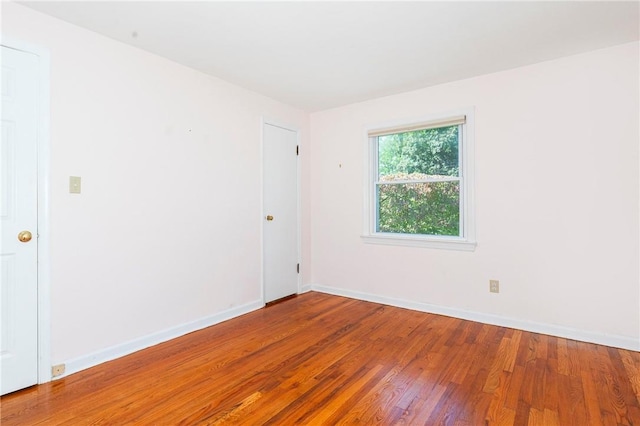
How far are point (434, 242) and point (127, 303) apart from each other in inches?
114

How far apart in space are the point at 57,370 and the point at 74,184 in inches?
49.1

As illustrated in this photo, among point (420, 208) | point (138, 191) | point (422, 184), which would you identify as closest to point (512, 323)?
point (420, 208)

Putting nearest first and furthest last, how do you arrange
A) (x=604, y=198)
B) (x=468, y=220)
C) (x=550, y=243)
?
(x=604, y=198)
(x=550, y=243)
(x=468, y=220)

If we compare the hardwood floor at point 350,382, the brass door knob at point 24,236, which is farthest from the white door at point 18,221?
the hardwood floor at point 350,382

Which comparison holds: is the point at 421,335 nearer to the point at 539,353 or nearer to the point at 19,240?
the point at 539,353

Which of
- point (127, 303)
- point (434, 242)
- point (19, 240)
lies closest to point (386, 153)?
point (434, 242)

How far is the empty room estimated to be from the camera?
6.72 ft

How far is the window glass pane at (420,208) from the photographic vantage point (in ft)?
11.5

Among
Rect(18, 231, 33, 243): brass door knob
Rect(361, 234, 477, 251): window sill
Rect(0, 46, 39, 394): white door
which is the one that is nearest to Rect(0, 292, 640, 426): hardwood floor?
Rect(0, 46, 39, 394): white door

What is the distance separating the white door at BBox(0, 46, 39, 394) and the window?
3065mm

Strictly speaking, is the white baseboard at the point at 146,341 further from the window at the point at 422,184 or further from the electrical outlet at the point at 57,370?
the window at the point at 422,184

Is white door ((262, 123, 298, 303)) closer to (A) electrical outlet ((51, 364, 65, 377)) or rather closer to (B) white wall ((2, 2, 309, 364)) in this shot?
(B) white wall ((2, 2, 309, 364))

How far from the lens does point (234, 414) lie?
1830 mm

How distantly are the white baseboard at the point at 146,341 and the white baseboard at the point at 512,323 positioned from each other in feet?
4.86
